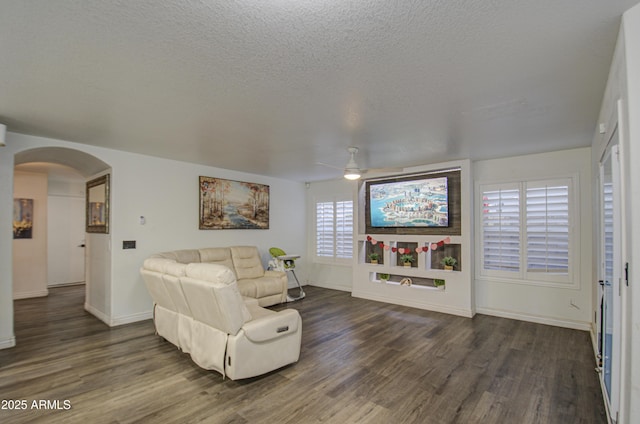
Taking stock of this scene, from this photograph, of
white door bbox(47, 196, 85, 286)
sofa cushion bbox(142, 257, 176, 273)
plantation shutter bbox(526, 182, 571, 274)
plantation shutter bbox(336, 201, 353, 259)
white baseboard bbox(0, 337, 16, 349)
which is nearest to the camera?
sofa cushion bbox(142, 257, 176, 273)

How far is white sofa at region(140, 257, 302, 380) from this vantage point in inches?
109

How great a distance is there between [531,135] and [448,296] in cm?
280

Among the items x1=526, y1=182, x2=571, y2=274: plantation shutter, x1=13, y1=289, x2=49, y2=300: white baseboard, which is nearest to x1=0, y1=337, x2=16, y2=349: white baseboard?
x1=13, y1=289, x2=49, y2=300: white baseboard

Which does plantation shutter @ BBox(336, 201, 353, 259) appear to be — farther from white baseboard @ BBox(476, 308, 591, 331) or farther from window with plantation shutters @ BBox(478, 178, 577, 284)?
white baseboard @ BBox(476, 308, 591, 331)

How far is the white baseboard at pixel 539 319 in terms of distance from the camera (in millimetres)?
4391

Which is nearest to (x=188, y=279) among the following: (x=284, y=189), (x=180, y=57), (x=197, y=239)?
(x=180, y=57)

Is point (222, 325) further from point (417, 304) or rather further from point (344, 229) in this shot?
point (344, 229)

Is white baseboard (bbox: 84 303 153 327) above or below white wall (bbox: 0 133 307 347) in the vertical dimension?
below

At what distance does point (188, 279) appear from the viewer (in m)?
3.02

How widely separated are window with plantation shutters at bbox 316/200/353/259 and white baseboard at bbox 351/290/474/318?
0.96m

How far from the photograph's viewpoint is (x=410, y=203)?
5.75 meters

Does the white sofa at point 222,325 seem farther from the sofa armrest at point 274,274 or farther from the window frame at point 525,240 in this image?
the window frame at point 525,240

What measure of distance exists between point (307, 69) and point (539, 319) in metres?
4.96

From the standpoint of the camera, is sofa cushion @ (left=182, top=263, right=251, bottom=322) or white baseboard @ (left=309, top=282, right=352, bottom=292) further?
white baseboard @ (left=309, top=282, right=352, bottom=292)
